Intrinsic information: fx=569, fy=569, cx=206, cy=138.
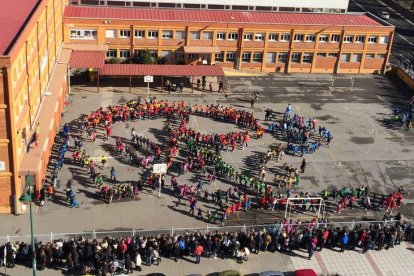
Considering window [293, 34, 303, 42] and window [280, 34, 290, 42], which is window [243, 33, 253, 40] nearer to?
window [280, 34, 290, 42]

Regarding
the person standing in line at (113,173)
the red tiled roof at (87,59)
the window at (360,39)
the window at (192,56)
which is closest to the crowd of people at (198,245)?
the person standing in line at (113,173)

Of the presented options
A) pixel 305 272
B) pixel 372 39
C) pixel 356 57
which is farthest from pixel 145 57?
pixel 305 272

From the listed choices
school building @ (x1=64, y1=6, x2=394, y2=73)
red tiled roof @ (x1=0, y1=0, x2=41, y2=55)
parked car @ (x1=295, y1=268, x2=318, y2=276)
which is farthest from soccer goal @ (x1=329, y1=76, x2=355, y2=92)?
red tiled roof @ (x1=0, y1=0, x2=41, y2=55)

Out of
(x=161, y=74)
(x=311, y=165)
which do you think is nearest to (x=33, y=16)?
(x=161, y=74)

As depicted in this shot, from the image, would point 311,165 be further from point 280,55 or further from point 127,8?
point 127,8

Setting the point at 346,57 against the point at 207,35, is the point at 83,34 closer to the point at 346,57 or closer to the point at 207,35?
the point at 207,35

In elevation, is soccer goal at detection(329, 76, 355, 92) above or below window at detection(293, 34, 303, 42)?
below

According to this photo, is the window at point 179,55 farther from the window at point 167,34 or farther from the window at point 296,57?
the window at point 296,57

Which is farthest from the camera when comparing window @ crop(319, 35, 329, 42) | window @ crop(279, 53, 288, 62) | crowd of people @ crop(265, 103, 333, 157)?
window @ crop(279, 53, 288, 62)
